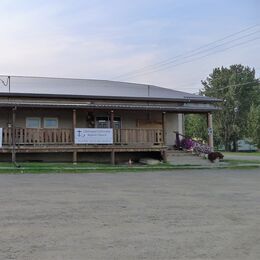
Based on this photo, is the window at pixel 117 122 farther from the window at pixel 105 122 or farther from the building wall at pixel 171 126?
the building wall at pixel 171 126

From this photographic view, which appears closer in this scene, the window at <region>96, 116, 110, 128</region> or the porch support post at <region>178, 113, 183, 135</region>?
the window at <region>96, 116, 110, 128</region>

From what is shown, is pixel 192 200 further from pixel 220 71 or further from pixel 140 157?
pixel 220 71

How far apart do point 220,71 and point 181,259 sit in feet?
228

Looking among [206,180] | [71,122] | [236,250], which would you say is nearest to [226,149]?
[71,122]

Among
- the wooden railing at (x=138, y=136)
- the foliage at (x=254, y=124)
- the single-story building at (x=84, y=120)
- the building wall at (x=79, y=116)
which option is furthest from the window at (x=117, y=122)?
the foliage at (x=254, y=124)

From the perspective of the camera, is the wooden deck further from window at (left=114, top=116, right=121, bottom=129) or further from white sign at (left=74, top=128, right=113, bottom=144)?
window at (left=114, top=116, right=121, bottom=129)

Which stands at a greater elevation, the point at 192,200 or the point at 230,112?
the point at 230,112

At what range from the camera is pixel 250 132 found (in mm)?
65938

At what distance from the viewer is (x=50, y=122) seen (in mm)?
29797

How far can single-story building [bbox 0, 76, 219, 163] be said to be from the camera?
27047 millimetres

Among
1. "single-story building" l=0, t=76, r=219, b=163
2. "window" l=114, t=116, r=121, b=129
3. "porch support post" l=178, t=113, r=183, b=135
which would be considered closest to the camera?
"single-story building" l=0, t=76, r=219, b=163

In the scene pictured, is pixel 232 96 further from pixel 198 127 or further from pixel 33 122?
pixel 33 122

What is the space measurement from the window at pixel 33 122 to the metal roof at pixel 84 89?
5.61 feet

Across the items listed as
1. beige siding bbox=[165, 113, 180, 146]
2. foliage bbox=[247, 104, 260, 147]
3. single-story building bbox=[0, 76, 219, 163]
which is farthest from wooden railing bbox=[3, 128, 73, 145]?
foliage bbox=[247, 104, 260, 147]
